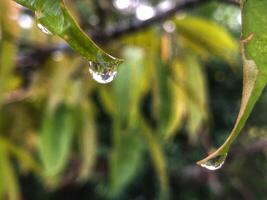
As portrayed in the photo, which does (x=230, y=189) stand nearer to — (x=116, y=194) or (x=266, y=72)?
(x=116, y=194)

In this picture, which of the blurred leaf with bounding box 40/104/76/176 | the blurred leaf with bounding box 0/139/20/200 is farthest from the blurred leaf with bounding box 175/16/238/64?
the blurred leaf with bounding box 0/139/20/200

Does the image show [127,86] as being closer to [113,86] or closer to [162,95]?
[162,95]

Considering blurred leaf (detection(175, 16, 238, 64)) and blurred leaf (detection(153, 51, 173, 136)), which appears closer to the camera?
blurred leaf (detection(153, 51, 173, 136))

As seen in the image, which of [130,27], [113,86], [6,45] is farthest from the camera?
[113,86]

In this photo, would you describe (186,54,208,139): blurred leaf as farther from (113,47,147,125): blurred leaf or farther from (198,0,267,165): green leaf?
(198,0,267,165): green leaf

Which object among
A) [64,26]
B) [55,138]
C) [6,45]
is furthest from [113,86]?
[64,26]

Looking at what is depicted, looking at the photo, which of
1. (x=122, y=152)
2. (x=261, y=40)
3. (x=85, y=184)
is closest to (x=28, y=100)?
(x=122, y=152)
